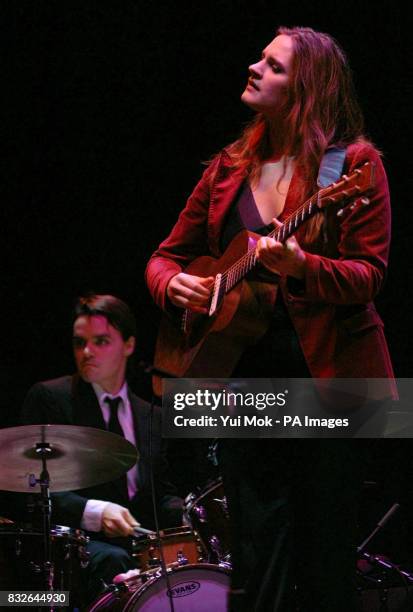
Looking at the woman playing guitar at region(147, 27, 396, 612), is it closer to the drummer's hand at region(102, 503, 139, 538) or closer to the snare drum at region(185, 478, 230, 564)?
the snare drum at region(185, 478, 230, 564)

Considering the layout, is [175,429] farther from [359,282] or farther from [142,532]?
[142,532]

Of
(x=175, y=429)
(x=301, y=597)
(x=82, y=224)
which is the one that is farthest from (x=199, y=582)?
(x=82, y=224)

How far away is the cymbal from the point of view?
304 centimetres

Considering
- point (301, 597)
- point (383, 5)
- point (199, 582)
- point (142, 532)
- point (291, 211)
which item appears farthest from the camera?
point (383, 5)

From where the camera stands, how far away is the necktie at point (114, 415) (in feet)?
13.1

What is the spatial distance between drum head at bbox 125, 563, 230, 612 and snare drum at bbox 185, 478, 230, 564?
0.77ft

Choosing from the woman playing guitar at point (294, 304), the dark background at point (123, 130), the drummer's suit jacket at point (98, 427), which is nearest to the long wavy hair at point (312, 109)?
the woman playing guitar at point (294, 304)

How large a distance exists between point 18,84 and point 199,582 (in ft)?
7.92

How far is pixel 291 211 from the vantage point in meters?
2.14

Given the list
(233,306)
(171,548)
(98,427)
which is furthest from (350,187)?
(98,427)

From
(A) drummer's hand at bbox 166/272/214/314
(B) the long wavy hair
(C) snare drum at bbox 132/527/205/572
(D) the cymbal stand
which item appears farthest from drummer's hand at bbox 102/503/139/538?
(B) the long wavy hair

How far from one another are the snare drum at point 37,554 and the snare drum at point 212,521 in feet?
1.37

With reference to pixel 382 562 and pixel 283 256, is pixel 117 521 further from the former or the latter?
pixel 283 256

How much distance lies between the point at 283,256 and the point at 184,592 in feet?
4.94
